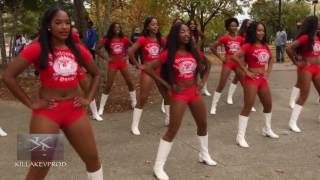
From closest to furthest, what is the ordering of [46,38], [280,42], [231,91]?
1. [46,38]
2. [231,91]
3. [280,42]

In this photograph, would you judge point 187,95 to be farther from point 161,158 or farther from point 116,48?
point 116,48

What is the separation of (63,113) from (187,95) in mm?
1844

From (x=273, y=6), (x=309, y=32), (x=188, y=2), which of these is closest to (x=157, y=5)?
(x=188, y=2)

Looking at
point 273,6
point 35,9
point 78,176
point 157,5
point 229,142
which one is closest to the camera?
point 78,176

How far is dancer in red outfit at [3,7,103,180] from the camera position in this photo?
3.97 meters

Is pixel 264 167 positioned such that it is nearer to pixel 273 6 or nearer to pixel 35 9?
pixel 35 9

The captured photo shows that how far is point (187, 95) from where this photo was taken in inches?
216

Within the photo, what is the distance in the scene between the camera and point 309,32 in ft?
25.4

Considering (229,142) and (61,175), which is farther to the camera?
(229,142)

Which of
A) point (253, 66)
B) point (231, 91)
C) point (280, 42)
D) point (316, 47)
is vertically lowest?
point (280, 42)

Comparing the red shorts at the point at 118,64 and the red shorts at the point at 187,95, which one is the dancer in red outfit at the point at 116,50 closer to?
the red shorts at the point at 118,64

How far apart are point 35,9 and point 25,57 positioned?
63.4 ft

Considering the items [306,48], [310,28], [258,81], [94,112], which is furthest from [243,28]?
[94,112]

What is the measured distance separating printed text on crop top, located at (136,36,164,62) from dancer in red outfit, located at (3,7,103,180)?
381cm
